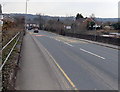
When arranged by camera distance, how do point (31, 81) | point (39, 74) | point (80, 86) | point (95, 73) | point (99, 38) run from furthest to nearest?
point (99, 38), point (95, 73), point (39, 74), point (31, 81), point (80, 86)

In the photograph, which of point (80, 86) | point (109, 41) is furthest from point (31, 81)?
point (109, 41)

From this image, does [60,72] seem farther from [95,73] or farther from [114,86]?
[114,86]

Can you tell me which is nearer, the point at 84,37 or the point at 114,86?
the point at 114,86

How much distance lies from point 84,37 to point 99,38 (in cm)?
814

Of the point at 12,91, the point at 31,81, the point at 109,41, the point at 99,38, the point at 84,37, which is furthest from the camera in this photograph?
the point at 84,37

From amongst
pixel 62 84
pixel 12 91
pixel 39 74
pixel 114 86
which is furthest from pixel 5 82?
pixel 114 86

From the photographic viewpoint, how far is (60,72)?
1141 cm

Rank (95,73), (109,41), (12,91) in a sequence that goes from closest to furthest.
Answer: (12,91) → (95,73) → (109,41)

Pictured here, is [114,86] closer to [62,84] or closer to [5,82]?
[62,84]

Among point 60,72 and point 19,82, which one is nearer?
point 19,82

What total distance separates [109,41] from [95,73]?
2423 centimetres

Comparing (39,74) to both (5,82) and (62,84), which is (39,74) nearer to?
(62,84)

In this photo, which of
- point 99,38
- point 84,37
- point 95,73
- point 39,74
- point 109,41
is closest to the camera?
point 39,74

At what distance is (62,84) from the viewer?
8.88 metres
